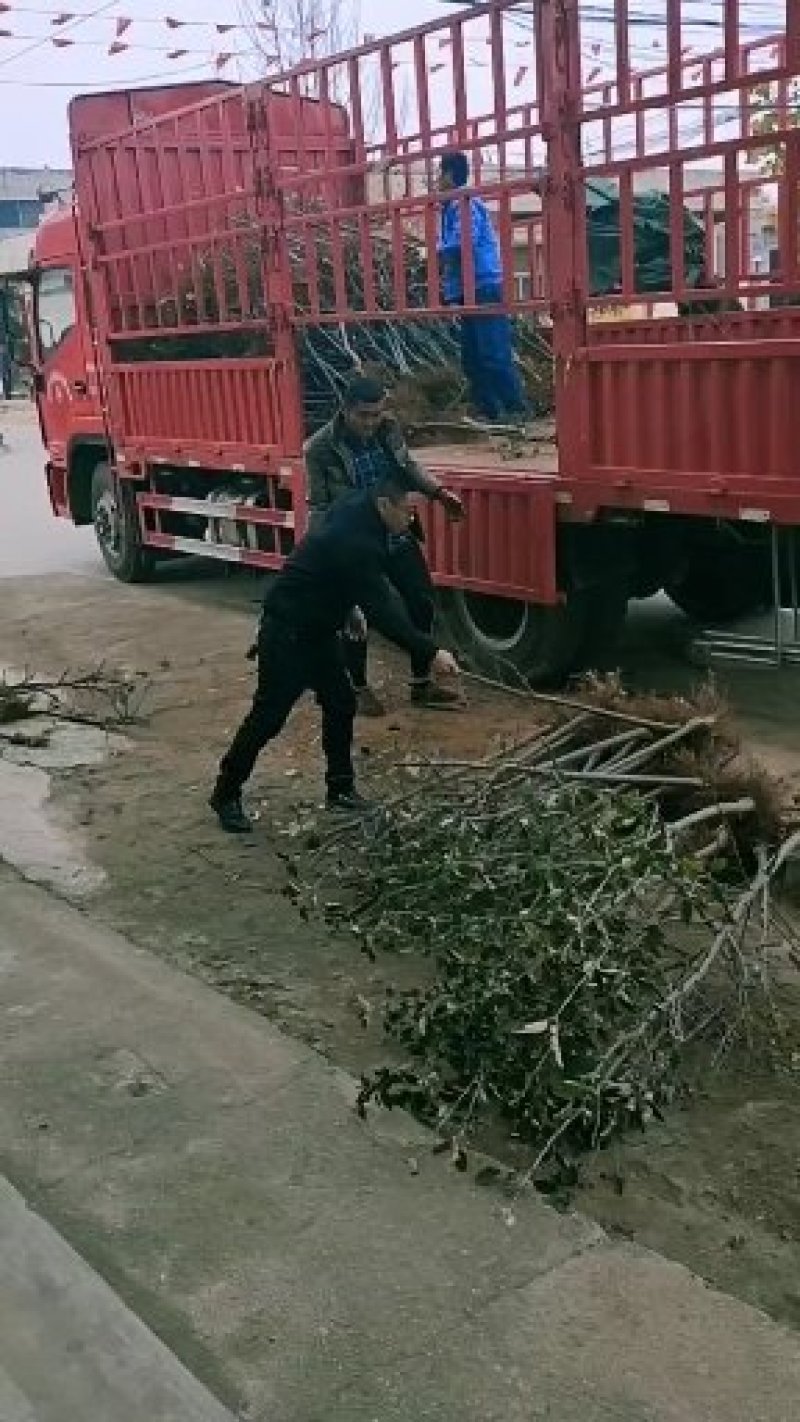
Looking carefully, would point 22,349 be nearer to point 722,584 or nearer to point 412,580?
point 412,580

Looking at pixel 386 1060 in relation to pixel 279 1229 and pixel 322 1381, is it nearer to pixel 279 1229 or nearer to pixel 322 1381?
pixel 279 1229

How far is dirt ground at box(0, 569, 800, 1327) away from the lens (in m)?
2.91

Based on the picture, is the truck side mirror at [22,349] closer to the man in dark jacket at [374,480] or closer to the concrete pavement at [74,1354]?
the man in dark jacket at [374,480]

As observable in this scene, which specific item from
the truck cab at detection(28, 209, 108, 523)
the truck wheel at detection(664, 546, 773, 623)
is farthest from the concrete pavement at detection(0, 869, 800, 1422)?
the truck cab at detection(28, 209, 108, 523)

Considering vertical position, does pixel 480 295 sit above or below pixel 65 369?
above

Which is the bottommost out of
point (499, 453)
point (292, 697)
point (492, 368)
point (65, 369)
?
point (292, 697)

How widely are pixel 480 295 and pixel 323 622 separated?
2.71 metres

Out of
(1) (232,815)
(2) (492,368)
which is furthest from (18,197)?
(1) (232,815)

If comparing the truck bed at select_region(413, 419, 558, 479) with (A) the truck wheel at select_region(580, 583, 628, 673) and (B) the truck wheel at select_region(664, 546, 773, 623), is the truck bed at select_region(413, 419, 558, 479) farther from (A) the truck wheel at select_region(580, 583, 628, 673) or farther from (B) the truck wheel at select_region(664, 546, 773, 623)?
(B) the truck wheel at select_region(664, 546, 773, 623)

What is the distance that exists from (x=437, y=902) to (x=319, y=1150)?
0.91 m

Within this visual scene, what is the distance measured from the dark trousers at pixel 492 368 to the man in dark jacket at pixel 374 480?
188 cm

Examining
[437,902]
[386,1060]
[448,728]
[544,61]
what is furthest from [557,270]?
[386,1060]

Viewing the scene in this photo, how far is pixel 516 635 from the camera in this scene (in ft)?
23.5

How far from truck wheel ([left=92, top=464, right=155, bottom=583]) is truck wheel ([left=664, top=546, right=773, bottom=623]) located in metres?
4.40
